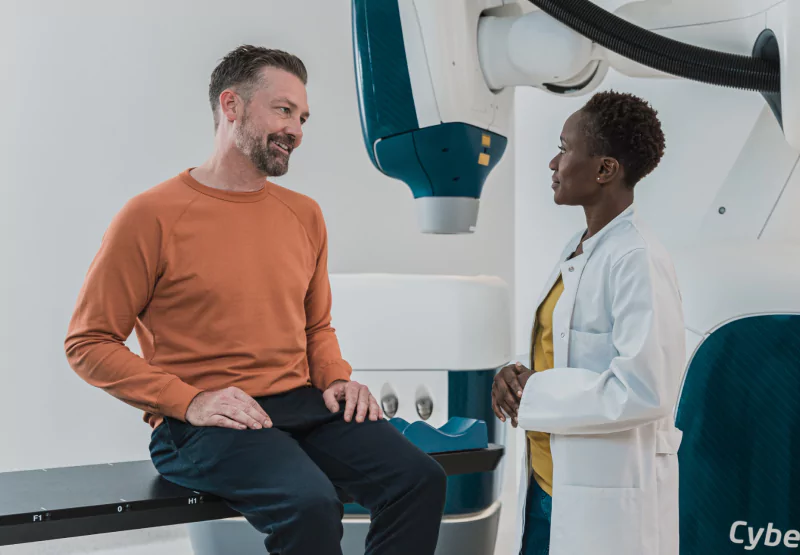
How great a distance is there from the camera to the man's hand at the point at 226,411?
1.26 meters

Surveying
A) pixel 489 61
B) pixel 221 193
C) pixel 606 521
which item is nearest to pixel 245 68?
pixel 221 193

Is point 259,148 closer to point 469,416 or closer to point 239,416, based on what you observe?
point 239,416

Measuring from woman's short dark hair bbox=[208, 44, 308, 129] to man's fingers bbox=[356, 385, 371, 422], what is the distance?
0.53 metres

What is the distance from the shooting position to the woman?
117cm

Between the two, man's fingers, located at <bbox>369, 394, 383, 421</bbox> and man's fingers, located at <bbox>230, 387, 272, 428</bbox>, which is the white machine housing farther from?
man's fingers, located at <bbox>230, 387, 272, 428</bbox>

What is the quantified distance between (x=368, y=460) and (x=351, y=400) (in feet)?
0.39

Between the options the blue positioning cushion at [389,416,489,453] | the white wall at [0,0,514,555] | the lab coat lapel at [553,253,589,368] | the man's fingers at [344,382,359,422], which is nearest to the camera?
the lab coat lapel at [553,253,589,368]

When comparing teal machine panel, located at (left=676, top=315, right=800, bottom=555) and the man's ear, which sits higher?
the man's ear

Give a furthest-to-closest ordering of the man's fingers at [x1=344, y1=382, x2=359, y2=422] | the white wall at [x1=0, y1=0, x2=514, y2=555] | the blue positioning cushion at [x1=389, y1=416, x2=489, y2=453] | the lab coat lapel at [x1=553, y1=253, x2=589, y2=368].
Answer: the white wall at [x1=0, y1=0, x2=514, y2=555] → the blue positioning cushion at [x1=389, y1=416, x2=489, y2=453] → the man's fingers at [x1=344, y1=382, x2=359, y2=422] → the lab coat lapel at [x1=553, y1=253, x2=589, y2=368]

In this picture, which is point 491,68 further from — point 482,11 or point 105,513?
point 105,513

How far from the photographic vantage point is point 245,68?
56.3 inches

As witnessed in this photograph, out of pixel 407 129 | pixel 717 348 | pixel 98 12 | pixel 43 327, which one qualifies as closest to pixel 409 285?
pixel 407 129

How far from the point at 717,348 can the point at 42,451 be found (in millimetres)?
1943

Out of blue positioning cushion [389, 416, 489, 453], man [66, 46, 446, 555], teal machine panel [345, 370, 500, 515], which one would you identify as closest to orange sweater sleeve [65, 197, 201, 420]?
man [66, 46, 446, 555]
